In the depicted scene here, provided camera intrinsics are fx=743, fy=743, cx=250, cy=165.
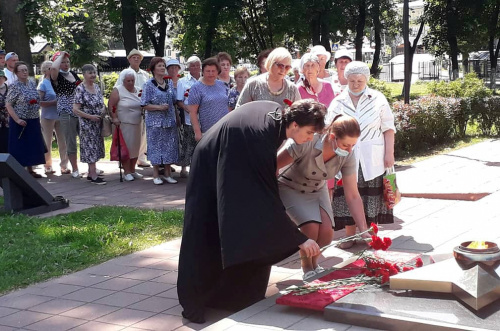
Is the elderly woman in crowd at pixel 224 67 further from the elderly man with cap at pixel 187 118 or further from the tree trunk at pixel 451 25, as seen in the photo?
the tree trunk at pixel 451 25

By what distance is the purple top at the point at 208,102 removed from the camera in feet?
30.9

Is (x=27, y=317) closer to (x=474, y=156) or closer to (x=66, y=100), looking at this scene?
(x=66, y=100)

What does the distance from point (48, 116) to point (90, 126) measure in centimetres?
134

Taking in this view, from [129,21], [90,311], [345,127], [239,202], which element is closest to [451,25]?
[129,21]

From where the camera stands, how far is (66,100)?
37.2ft

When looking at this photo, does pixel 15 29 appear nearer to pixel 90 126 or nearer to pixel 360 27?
pixel 90 126

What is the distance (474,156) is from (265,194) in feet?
26.7

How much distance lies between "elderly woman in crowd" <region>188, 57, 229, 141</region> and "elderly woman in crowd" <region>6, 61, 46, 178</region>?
116 inches

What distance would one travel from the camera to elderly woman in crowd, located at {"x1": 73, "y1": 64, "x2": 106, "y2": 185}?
10.7 meters

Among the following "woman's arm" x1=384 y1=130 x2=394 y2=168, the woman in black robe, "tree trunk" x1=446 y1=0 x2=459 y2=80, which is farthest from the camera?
"tree trunk" x1=446 y1=0 x2=459 y2=80

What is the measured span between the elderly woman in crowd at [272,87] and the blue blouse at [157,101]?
3.91m

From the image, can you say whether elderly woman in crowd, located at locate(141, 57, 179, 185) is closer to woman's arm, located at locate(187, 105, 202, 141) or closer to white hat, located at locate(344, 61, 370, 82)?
woman's arm, located at locate(187, 105, 202, 141)

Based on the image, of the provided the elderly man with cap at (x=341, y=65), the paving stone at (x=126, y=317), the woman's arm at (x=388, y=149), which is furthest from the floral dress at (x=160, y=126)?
the paving stone at (x=126, y=317)

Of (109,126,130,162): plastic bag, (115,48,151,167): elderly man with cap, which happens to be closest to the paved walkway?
(109,126,130,162): plastic bag
